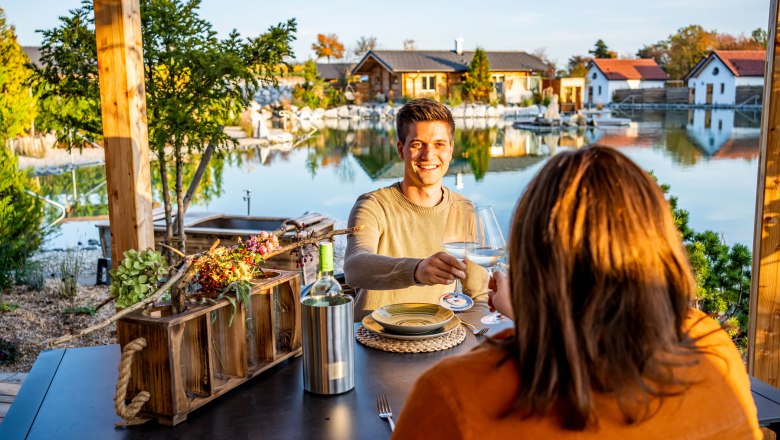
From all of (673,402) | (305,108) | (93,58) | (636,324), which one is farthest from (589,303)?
(305,108)

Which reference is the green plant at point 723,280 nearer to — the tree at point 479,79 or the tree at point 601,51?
the tree at point 479,79

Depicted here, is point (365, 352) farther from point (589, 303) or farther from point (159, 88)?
point (159, 88)

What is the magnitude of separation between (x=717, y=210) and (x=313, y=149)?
12453mm

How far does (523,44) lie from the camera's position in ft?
147

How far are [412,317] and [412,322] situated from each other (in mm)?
33

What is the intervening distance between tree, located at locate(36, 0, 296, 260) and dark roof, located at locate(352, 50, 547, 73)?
29.9 m

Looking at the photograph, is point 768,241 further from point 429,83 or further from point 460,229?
point 429,83

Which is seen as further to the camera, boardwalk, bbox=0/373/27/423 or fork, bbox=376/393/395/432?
boardwalk, bbox=0/373/27/423

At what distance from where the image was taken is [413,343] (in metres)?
1.70

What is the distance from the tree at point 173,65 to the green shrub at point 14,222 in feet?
5.34

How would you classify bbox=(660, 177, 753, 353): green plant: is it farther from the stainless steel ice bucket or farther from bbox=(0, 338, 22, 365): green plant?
bbox=(0, 338, 22, 365): green plant

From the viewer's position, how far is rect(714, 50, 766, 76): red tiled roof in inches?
1242

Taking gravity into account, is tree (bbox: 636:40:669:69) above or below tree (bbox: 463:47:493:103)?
above

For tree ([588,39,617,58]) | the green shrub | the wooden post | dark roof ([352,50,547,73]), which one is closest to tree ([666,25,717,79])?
tree ([588,39,617,58])
